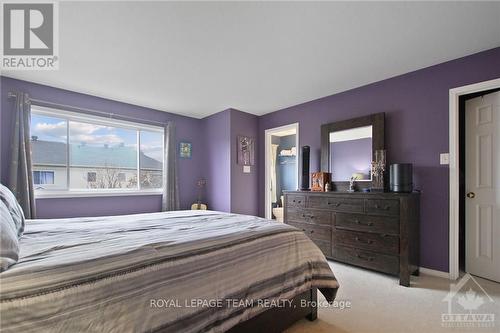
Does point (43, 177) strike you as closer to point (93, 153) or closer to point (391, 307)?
point (93, 153)

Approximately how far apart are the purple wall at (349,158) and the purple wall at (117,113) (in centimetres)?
260

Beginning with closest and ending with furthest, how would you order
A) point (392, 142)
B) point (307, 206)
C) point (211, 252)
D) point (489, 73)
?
point (211, 252)
point (489, 73)
point (392, 142)
point (307, 206)

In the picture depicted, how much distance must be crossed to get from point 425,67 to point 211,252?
3.12m

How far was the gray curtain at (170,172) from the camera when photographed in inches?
160

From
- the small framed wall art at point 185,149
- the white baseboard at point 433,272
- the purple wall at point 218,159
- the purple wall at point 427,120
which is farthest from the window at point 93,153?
the white baseboard at point 433,272

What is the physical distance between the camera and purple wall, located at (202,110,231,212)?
418 centimetres

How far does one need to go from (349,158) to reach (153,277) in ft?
9.79

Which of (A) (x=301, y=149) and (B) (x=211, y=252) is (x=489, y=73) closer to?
(A) (x=301, y=149)

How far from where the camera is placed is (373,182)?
2969 millimetres

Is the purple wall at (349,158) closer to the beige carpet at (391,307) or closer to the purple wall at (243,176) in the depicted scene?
the beige carpet at (391,307)

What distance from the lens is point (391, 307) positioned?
6.28ft

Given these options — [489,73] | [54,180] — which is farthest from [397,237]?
[54,180]

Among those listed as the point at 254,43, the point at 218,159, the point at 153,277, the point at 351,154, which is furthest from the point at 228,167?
the point at 153,277

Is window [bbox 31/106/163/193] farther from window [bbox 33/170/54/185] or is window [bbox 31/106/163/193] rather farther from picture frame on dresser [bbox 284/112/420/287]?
picture frame on dresser [bbox 284/112/420/287]
